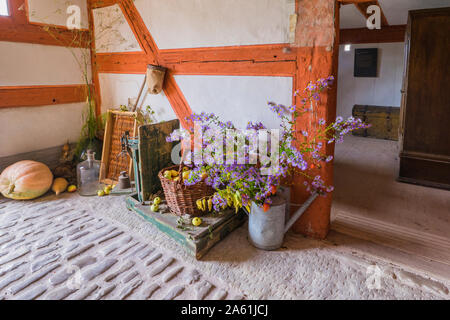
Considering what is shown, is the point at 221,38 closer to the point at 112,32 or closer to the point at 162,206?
the point at 162,206

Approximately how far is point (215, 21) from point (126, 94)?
72.5 inches

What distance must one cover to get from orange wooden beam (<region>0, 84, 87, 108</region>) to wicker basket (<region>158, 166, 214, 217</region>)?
259 centimetres

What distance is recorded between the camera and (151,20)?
3.70m

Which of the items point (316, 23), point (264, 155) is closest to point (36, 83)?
point (264, 155)

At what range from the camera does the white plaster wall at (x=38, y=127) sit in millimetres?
4020

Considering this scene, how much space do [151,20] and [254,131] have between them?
2121 millimetres

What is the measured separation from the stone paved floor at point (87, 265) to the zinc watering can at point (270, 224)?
1.83 feet

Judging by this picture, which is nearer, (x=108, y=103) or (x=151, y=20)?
(x=151, y=20)

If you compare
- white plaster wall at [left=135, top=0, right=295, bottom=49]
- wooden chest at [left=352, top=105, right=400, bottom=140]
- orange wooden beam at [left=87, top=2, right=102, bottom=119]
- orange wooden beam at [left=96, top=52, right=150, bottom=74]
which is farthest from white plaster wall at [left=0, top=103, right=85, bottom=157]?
wooden chest at [left=352, top=105, right=400, bottom=140]

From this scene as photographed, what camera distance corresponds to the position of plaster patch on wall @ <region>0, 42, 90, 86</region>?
3.91 metres

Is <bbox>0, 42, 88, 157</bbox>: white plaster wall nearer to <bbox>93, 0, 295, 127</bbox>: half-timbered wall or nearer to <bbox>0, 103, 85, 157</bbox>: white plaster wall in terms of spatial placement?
<bbox>0, 103, 85, 157</bbox>: white plaster wall

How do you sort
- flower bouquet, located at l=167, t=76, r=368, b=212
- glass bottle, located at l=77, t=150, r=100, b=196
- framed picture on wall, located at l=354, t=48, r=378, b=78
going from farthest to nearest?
framed picture on wall, located at l=354, t=48, r=378, b=78 → glass bottle, located at l=77, t=150, r=100, b=196 → flower bouquet, located at l=167, t=76, r=368, b=212

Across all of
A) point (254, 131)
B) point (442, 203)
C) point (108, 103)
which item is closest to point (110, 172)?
point (108, 103)

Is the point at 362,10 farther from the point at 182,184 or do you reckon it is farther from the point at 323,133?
the point at 182,184
